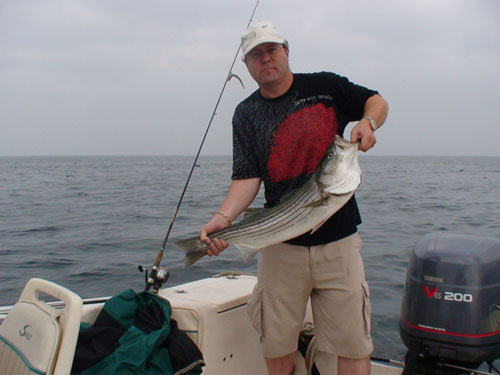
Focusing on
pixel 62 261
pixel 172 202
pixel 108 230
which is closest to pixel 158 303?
pixel 62 261

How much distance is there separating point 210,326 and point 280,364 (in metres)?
0.57

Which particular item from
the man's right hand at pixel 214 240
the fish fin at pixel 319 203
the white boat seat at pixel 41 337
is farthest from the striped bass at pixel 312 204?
the white boat seat at pixel 41 337

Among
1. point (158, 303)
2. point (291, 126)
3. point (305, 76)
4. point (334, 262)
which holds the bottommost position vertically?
point (158, 303)

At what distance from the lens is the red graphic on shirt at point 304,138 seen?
10.9 feet

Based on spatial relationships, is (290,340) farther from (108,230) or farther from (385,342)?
(108,230)

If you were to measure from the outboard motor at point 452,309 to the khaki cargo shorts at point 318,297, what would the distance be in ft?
1.44

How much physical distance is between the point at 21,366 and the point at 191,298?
1351mm

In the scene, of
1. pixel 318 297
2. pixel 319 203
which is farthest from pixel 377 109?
pixel 318 297

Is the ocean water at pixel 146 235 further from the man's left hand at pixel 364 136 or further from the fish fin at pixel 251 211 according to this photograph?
the man's left hand at pixel 364 136

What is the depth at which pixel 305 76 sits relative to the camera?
11.5 ft

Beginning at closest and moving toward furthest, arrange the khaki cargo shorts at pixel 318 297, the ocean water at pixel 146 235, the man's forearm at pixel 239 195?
1. the khaki cargo shorts at pixel 318 297
2. the man's forearm at pixel 239 195
3. the ocean water at pixel 146 235

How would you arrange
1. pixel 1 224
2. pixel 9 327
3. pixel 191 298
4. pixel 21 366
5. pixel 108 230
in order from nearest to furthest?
pixel 21 366 < pixel 9 327 < pixel 191 298 < pixel 108 230 < pixel 1 224

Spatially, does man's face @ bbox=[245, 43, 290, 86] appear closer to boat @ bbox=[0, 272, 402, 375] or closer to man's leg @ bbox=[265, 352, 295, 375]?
boat @ bbox=[0, 272, 402, 375]

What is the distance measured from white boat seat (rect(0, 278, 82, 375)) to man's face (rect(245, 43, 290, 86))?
72.9 inches
